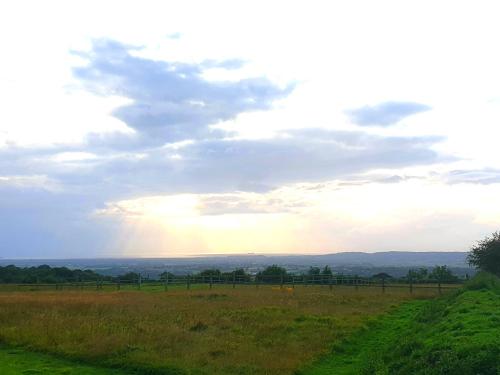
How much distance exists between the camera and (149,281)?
5684 centimetres

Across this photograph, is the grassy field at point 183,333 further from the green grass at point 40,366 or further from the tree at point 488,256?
the tree at point 488,256

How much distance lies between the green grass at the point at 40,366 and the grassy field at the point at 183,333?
436mm

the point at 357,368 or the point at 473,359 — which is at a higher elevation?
the point at 473,359

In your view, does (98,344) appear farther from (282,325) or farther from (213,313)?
(213,313)

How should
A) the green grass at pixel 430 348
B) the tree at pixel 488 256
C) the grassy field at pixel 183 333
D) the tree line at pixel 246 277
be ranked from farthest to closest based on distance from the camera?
the tree line at pixel 246 277 < the tree at pixel 488 256 < the grassy field at pixel 183 333 < the green grass at pixel 430 348

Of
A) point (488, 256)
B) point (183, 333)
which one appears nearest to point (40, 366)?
point (183, 333)

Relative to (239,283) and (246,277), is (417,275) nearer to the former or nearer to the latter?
(246,277)

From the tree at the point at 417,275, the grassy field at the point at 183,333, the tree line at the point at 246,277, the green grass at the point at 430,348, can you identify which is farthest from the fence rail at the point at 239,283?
the green grass at the point at 430,348

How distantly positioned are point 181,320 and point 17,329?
6.39 m

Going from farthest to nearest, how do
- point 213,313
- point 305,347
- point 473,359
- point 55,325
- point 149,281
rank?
point 149,281, point 213,313, point 55,325, point 305,347, point 473,359

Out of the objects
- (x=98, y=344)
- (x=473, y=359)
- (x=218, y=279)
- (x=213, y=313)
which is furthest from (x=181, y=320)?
(x=218, y=279)

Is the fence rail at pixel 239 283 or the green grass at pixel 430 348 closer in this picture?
the green grass at pixel 430 348

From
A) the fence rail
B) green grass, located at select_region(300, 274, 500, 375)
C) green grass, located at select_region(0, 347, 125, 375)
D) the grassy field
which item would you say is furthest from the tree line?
green grass, located at select_region(0, 347, 125, 375)

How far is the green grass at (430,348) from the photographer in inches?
380
